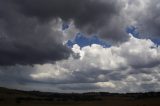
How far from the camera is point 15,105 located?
588 feet

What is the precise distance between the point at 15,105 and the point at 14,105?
596 mm

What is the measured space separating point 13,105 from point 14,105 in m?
0.87

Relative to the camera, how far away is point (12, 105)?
588ft

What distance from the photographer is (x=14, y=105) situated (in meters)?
179

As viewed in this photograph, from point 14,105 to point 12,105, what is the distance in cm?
127

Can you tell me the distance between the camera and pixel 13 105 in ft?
589

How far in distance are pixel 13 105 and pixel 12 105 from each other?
23.4 inches

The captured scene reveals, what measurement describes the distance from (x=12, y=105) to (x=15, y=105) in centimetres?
178

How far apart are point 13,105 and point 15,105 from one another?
127 cm
